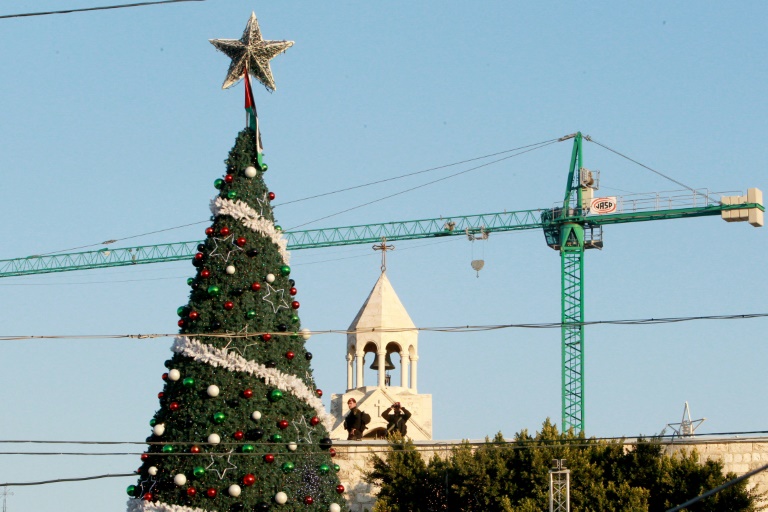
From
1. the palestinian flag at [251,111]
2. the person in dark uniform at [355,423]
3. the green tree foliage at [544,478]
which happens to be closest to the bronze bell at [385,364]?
the person in dark uniform at [355,423]

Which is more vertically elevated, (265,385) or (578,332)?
(578,332)

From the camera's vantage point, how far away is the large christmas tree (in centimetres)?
2259

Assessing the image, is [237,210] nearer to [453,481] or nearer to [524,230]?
[453,481]

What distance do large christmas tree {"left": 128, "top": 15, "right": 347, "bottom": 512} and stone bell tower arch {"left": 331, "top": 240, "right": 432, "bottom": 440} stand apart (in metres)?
22.1

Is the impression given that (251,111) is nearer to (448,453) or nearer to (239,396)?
(239,396)

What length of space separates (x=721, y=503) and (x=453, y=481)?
18.4 feet

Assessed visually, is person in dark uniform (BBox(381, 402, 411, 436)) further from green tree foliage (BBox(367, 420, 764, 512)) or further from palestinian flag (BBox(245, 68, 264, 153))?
palestinian flag (BBox(245, 68, 264, 153))

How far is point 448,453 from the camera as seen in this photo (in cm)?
3500

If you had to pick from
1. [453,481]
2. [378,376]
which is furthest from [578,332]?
[453,481]

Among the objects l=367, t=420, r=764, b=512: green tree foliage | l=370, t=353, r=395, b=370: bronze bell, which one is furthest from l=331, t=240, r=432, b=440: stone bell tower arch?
l=367, t=420, r=764, b=512: green tree foliage

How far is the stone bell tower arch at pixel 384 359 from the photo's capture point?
46156 millimetres

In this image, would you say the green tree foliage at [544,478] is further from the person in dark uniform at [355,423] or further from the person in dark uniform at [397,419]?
the person in dark uniform at [397,419]

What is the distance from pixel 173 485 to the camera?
22719 millimetres

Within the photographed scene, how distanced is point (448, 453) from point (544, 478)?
146 inches
